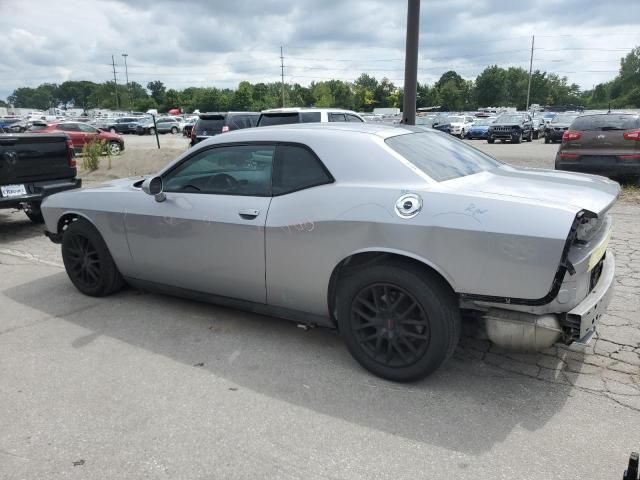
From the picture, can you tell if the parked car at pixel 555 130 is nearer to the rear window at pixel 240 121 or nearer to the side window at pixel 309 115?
the rear window at pixel 240 121

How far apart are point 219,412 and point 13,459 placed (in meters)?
1.06

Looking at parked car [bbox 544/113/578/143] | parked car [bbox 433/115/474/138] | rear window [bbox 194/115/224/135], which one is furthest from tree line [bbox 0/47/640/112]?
rear window [bbox 194/115/224/135]

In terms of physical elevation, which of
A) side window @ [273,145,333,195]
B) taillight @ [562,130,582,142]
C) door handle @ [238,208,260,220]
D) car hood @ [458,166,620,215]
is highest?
side window @ [273,145,333,195]

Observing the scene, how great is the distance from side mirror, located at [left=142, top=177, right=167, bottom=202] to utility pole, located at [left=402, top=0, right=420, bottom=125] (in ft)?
14.6

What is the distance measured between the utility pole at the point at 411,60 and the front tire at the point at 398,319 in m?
4.84

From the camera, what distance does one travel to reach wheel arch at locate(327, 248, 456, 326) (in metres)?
3.01

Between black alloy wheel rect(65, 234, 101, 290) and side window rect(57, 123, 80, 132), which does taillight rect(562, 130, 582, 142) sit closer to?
black alloy wheel rect(65, 234, 101, 290)

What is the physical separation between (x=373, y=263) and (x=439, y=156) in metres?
0.99

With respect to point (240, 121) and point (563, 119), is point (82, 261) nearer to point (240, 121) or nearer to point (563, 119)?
point (240, 121)

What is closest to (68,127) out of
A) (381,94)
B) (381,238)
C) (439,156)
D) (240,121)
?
(240,121)

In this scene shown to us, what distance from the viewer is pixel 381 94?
92.4 meters

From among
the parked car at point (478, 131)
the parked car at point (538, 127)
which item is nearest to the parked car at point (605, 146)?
the parked car at point (478, 131)

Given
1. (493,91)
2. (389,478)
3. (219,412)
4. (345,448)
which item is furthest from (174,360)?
(493,91)

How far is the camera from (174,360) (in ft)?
12.1
